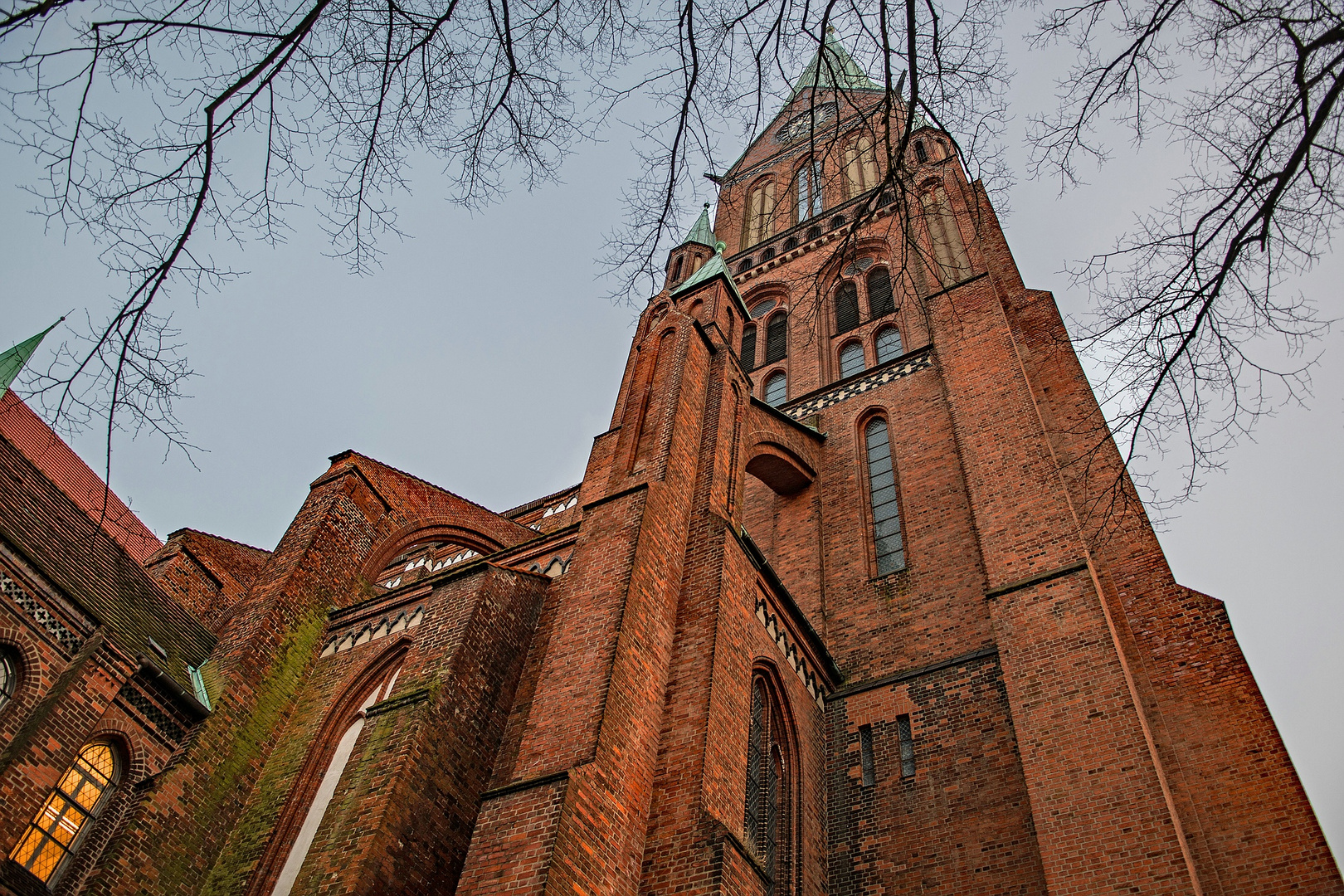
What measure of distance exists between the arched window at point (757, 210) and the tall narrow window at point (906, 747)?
16965 mm

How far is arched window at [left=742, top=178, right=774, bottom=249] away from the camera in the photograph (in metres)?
26.6

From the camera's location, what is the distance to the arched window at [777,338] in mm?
20641

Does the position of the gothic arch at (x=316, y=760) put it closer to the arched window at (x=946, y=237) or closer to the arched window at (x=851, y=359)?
the arched window at (x=851, y=359)

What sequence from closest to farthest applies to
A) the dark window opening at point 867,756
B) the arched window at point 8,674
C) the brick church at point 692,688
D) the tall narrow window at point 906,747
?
the brick church at point 692,688 < the arched window at point 8,674 < the tall narrow window at point 906,747 < the dark window opening at point 867,756

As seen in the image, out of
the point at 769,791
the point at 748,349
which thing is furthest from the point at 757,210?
the point at 769,791

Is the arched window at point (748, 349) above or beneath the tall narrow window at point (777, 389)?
above

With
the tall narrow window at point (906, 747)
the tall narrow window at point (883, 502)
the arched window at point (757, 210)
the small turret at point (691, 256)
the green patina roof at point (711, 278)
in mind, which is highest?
the arched window at point (757, 210)

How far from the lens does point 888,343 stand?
744 inches

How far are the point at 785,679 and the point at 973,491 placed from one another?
3.75 metres

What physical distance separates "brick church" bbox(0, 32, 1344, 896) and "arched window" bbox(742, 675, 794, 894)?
4 cm

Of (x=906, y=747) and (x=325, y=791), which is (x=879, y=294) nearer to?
(x=906, y=747)

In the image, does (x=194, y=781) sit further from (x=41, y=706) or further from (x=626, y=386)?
(x=626, y=386)

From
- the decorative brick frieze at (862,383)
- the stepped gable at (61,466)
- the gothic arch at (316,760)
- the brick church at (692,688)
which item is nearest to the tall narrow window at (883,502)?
the brick church at (692,688)

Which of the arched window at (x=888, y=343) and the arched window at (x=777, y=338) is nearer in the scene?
the arched window at (x=888, y=343)
